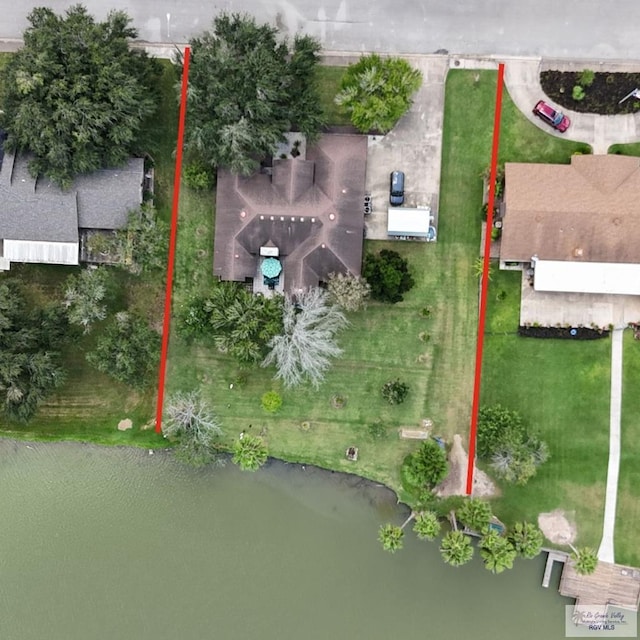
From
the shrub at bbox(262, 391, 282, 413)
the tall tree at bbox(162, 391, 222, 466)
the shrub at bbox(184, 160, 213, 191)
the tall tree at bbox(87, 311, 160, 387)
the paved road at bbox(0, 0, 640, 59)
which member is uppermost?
the paved road at bbox(0, 0, 640, 59)

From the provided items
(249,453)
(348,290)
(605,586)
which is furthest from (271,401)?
(605,586)

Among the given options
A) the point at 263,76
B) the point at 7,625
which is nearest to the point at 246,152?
the point at 263,76


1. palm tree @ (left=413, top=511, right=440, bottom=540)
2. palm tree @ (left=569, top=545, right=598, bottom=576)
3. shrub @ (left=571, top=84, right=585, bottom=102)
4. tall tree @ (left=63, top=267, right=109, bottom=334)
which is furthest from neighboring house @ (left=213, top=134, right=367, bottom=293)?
palm tree @ (left=569, top=545, right=598, bottom=576)

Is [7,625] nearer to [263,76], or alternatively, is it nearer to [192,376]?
[192,376]

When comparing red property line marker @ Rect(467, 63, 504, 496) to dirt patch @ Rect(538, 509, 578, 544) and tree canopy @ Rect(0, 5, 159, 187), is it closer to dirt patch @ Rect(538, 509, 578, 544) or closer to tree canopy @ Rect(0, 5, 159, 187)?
dirt patch @ Rect(538, 509, 578, 544)

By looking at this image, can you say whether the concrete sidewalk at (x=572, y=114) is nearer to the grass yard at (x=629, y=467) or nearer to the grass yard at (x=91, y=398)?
the grass yard at (x=629, y=467)
